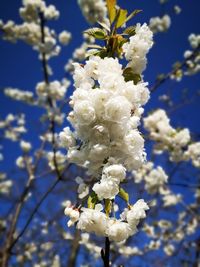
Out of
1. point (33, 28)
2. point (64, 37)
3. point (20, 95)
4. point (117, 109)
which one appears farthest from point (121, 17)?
point (20, 95)

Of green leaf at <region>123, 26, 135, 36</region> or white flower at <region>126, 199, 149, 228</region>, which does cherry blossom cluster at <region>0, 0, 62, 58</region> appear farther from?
white flower at <region>126, 199, 149, 228</region>

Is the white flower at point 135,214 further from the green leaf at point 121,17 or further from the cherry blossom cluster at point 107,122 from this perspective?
the green leaf at point 121,17

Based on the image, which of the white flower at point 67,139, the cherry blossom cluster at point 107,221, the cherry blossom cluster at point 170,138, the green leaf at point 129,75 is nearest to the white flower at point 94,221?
the cherry blossom cluster at point 107,221

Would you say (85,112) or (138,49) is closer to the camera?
(85,112)

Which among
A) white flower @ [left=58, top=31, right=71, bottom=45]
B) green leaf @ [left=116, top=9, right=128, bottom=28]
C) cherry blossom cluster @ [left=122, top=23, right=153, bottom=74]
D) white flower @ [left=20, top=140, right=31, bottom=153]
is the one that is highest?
white flower @ [left=58, top=31, right=71, bottom=45]

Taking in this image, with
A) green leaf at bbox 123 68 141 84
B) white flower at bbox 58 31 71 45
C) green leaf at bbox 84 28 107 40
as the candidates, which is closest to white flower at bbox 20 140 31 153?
white flower at bbox 58 31 71 45

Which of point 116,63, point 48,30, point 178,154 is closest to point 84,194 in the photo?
point 116,63

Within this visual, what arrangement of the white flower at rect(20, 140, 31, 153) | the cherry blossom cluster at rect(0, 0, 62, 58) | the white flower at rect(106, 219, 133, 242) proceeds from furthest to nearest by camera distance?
the white flower at rect(20, 140, 31, 153), the cherry blossom cluster at rect(0, 0, 62, 58), the white flower at rect(106, 219, 133, 242)

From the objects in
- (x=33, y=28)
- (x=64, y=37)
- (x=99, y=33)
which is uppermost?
(x=64, y=37)

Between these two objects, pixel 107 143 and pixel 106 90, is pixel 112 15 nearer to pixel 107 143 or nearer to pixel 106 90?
pixel 106 90

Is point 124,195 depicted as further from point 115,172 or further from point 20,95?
point 20,95

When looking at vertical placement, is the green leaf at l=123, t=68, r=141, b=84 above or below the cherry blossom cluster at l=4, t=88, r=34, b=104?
below

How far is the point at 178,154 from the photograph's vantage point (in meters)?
4.77

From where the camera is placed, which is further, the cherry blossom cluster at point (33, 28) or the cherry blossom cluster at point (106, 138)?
the cherry blossom cluster at point (33, 28)
